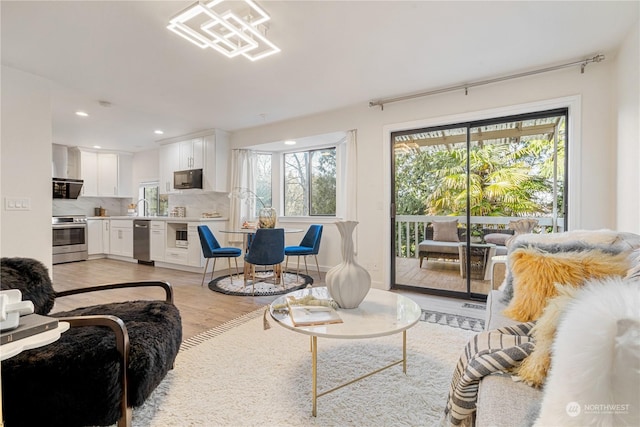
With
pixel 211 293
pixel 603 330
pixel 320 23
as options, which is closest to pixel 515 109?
pixel 320 23

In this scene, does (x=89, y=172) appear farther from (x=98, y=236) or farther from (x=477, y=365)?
(x=477, y=365)

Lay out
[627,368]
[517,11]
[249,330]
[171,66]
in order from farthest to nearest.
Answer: [171,66]
[249,330]
[517,11]
[627,368]

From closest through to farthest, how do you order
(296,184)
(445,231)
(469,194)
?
(469,194) → (445,231) → (296,184)

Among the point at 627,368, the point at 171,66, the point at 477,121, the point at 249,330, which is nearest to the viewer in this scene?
the point at 627,368

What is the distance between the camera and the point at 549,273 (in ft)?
5.17

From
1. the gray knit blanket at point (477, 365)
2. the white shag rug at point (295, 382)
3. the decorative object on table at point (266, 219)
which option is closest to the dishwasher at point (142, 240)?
the decorative object on table at point (266, 219)

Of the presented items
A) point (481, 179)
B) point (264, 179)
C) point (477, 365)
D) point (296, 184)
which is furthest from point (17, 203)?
point (481, 179)

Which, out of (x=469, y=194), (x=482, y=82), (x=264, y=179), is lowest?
(x=469, y=194)

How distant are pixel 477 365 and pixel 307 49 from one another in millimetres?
2557

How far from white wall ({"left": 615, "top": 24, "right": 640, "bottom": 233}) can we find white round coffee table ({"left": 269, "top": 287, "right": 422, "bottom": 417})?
1892mm

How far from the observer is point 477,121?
11.0 ft

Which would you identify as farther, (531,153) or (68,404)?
(531,153)

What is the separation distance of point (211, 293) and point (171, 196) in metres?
3.42

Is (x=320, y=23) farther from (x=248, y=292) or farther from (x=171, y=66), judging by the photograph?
(x=248, y=292)
